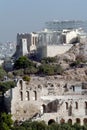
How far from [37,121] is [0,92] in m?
11.6

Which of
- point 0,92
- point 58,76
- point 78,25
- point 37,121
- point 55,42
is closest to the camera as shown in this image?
point 37,121

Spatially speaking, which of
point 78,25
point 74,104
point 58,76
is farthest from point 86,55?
point 78,25

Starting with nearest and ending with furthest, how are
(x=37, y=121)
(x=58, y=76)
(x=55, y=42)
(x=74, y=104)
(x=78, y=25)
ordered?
(x=37, y=121) < (x=74, y=104) < (x=58, y=76) < (x=55, y=42) < (x=78, y=25)

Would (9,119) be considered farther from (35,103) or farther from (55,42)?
(55,42)

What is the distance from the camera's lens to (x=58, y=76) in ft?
232

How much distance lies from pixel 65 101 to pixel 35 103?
2.38 meters

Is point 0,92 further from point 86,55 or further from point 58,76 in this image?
point 86,55

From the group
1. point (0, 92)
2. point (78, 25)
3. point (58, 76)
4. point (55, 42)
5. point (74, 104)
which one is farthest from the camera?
point (78, 25)

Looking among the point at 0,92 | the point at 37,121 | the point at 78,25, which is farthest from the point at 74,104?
the point at 78,25

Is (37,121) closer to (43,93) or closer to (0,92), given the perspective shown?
(43,93)

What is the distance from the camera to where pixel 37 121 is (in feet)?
174

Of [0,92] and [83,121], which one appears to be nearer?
[83,121]

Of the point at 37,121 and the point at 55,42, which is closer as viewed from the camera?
the point at 37,121

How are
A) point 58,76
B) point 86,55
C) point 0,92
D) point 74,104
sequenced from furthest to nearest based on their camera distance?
point 86,55, point 58,76, point 0,92, point 74,104
